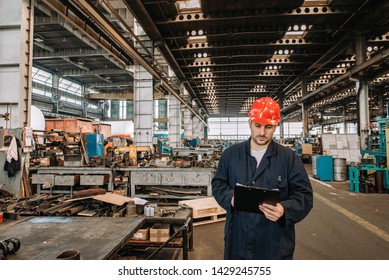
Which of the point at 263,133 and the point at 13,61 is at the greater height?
the point at 13,61

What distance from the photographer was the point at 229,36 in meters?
8.30

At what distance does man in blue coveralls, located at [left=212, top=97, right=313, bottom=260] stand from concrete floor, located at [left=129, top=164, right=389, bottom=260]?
5.20 ft

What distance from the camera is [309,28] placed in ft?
26.3

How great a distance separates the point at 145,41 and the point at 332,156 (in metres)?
8.70

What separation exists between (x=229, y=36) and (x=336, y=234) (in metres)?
7.16

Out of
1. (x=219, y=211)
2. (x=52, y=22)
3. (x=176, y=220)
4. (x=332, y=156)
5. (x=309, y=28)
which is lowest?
(x=219, y=211)

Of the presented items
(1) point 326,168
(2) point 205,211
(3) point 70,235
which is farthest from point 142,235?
(1) point 326,168

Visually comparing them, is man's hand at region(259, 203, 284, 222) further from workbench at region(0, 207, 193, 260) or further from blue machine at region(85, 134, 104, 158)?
blue machine at region(85, 134, 104, 158)

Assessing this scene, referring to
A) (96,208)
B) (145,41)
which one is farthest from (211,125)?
(96,208)

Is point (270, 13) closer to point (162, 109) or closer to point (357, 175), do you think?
point (357, 175)

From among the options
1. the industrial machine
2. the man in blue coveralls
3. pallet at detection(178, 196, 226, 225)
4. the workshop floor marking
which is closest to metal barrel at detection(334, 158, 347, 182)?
the workshop floor marking

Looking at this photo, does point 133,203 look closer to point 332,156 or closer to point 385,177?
point 385,177

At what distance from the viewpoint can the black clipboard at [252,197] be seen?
1.48m

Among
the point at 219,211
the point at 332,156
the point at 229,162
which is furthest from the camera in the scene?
the point at 332,156
